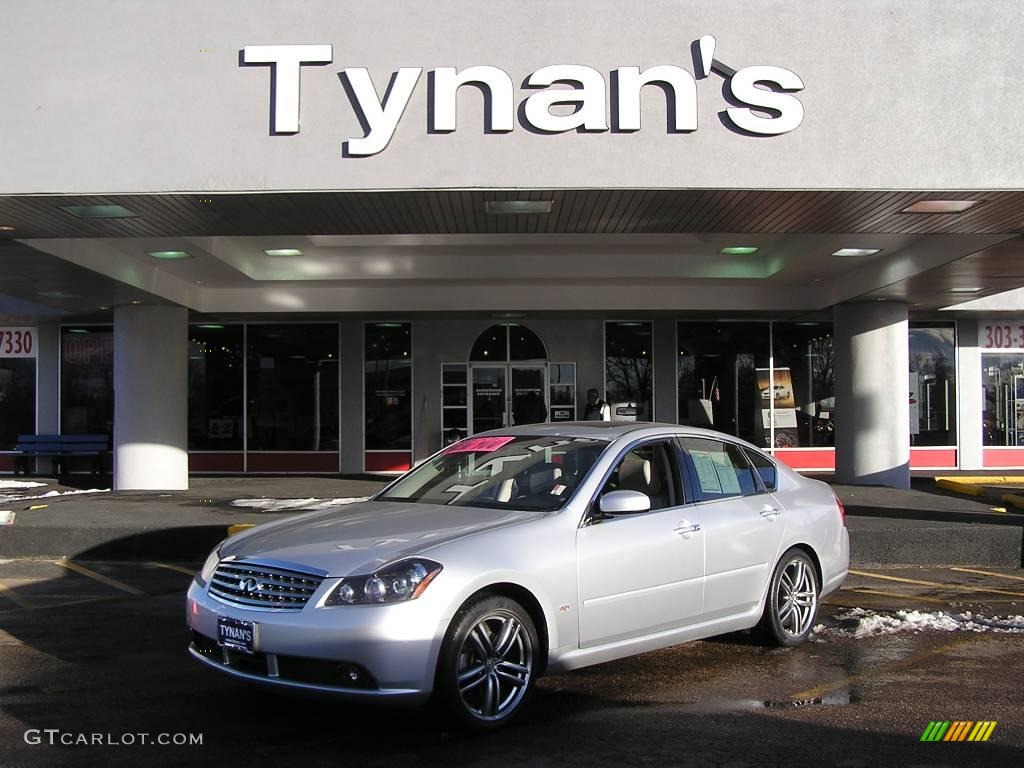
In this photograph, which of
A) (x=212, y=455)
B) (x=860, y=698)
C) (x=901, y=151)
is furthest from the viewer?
(x=212, y=455)

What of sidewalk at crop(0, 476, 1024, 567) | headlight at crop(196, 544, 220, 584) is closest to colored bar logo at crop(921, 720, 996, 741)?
headlight at crop(196, 544, 220, 584)

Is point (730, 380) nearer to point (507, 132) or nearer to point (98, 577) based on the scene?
point (507, 132)

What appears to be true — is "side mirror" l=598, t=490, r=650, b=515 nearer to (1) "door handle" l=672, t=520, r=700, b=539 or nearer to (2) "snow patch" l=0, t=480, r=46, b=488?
(1) "door handle" l=672, t=520, r=700, b=539

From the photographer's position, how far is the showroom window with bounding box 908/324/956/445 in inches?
A: 875

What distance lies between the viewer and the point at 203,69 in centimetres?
930

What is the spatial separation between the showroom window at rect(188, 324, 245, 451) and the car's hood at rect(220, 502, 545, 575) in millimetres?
16324

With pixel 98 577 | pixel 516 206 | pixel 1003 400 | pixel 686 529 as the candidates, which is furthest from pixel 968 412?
pixel 98 577

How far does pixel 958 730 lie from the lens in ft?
16.8

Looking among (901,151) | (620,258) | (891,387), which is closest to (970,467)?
(891,387)

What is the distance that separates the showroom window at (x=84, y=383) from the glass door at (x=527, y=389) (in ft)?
29.5

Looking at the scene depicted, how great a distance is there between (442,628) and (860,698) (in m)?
2.63

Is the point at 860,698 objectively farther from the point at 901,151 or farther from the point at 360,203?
the point at 360,203

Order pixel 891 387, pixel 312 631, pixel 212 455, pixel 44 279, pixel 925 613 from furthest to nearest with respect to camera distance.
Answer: pixel 212 455 < pixel 891 387 < pixel 44 279 < pixel 925 613 < pixel 312 631

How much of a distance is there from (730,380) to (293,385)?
973 cm
